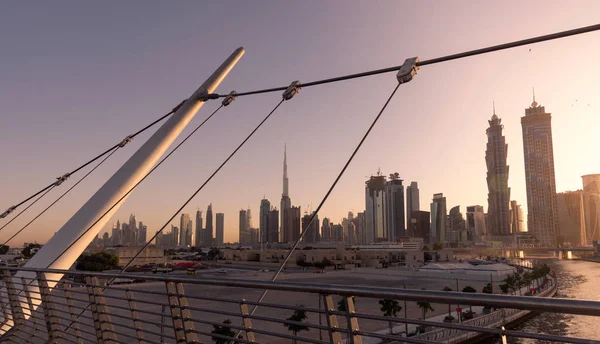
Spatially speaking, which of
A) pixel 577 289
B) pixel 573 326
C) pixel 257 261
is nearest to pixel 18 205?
pixel 573 326

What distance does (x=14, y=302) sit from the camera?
22.1 feet

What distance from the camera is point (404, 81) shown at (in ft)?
22.7

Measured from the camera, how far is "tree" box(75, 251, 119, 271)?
215 feet

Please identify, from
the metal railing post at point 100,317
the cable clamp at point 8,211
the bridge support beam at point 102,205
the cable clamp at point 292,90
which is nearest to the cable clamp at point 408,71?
the cable clamp at point 292,90

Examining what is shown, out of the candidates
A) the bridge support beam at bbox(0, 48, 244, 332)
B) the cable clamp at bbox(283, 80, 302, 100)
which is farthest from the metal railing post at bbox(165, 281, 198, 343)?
the cable clamp at bbox(283, 80, 302, 100)

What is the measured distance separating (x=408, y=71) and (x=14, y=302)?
7174 millimetres

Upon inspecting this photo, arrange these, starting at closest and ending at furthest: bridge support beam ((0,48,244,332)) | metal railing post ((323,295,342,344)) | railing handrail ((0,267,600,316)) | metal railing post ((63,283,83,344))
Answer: railing handrail ((0,267,600,316))
metal railing post ((323,295,342,344))
metal railing post ((63,283,83,344))
bridge support beam ((0,48,244,332))

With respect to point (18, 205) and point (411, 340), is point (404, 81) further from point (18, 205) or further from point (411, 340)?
point (18, 205)

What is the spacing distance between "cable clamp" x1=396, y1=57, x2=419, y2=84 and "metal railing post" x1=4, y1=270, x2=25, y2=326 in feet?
22.4

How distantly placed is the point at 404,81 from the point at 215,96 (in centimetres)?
479

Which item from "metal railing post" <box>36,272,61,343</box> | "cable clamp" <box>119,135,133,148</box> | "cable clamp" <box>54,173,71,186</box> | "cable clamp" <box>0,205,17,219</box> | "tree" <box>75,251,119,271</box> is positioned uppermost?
"cable clamp" <box>119,135,133,148</box>

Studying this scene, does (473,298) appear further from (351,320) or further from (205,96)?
Result: (205,96)

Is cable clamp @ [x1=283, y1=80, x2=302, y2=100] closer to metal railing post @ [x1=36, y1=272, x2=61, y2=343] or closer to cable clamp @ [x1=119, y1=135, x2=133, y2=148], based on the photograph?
cable clamp @ [x1=119, y1=135, x2=133, y2=148]

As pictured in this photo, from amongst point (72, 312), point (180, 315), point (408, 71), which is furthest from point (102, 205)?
point (408, 71)
